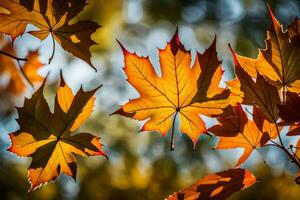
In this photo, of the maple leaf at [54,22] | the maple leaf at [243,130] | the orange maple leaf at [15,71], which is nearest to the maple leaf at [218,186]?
the maple leaf at [243,130]

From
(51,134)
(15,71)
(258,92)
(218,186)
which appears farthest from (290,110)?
(15,71)

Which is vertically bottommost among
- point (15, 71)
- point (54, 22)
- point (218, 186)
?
point (218, 186)

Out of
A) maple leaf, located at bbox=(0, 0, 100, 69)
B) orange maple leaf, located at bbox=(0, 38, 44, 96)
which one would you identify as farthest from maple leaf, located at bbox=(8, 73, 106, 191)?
orange maple leaf, located at bbox=(0, 38, 44, 96)

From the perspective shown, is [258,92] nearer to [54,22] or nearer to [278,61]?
[278,61]

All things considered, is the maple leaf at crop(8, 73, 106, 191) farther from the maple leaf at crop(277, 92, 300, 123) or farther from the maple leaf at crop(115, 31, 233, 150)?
the maple leaf at crop(277, 92, 300, 123)

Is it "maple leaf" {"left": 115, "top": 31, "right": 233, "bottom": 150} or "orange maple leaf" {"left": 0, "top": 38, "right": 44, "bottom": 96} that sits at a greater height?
"orange maple leaf" {"left": 0, "top": 38, "right": 44, "bottom": 96}

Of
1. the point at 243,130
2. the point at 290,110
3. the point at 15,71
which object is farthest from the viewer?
the point at 15,71

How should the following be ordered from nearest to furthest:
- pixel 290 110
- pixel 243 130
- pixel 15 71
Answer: pixel 290 110 → pixel 243 130 → pixel 15 71

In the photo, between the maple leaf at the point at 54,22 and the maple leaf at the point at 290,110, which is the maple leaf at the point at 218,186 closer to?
the maple leaf at the point at 290,110
